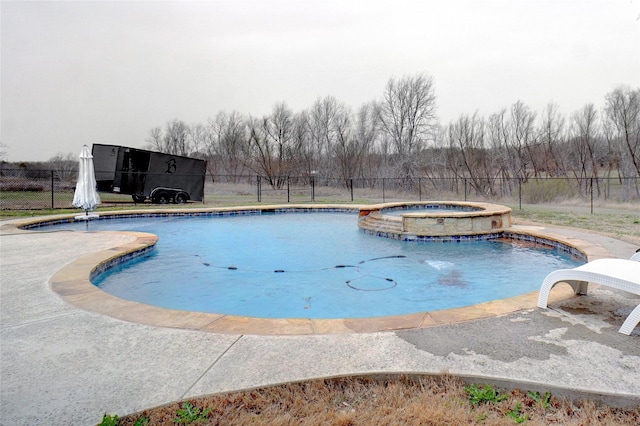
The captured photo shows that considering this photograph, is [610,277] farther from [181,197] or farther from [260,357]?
[181,197]

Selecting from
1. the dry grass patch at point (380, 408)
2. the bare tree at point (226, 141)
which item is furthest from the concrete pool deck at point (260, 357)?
the bare tree at point (226, 141)

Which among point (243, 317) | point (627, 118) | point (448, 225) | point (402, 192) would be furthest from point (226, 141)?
point (243, 317)

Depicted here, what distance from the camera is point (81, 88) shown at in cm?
1542

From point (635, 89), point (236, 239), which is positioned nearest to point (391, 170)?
point (635, 89)

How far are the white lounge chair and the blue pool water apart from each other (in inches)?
57.0

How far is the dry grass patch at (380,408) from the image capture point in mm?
1761

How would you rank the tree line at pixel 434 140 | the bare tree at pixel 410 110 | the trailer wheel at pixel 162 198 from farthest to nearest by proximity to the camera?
the bare tree at pixel 410 110 < the tree line at pixel 434 140 < the trailer wheel at pixel 162 198

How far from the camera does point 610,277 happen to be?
270cm

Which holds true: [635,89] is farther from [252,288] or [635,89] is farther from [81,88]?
[81,88]

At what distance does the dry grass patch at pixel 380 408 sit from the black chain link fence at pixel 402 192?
14790 mm

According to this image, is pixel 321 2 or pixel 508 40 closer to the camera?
pixel 321 2

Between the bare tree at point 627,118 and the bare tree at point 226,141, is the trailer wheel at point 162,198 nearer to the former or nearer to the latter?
the bare tree at point 226,141

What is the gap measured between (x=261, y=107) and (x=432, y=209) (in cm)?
2441

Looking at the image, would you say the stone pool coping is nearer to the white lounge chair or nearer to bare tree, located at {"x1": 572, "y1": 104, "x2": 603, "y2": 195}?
the white lounge chair
